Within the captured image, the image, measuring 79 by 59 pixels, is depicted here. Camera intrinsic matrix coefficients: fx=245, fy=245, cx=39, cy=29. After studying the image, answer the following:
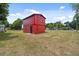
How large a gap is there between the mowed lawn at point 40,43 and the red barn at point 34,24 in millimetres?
59

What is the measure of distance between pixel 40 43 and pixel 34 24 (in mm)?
235

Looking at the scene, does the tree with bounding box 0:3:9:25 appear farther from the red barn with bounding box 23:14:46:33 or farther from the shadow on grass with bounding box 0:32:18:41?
the red barn with bounding box 23:14:46:33

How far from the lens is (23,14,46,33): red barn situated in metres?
2.87

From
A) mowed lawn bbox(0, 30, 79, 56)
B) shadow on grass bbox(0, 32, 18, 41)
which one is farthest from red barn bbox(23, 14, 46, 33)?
shadow on grass bbox(0, 32, 18, 41)

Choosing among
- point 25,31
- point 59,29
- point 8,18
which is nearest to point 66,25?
point 59,29

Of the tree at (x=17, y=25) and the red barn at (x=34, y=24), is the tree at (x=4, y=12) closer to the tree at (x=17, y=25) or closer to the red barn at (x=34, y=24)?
the tree at (x=17, y=25)

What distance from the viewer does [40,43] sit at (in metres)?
2.86

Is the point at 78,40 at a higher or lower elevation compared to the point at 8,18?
lower

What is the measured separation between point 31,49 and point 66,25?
0.50 m

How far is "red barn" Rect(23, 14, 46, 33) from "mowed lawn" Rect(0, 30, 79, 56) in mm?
59

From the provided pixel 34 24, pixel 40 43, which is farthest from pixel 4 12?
pixel 40 43

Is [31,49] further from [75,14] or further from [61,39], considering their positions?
[75,14]

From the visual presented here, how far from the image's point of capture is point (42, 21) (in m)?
2.87

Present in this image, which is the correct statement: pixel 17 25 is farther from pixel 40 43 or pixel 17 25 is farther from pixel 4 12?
pixel 40 43
